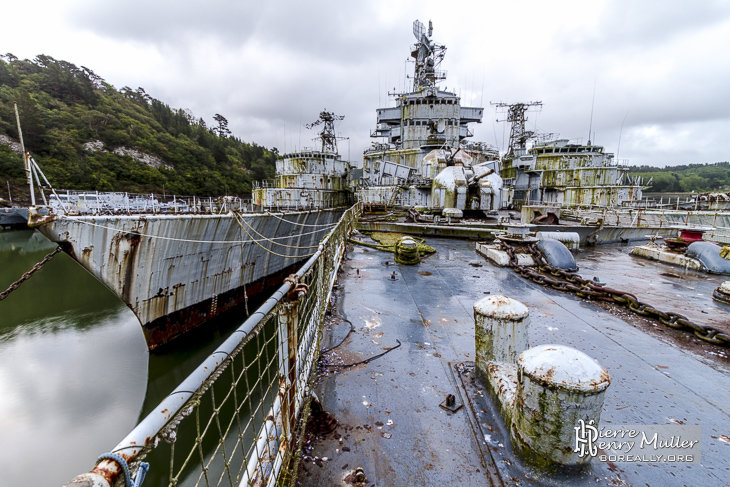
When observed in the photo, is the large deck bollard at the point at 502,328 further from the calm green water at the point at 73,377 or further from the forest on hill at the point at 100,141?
the forest on hill at the point at 100,141

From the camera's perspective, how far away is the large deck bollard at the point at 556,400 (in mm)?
1622

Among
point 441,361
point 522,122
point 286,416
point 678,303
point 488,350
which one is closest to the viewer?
point 286,416

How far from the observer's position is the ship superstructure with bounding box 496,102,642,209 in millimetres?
25583

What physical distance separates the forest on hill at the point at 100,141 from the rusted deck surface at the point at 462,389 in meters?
51.6

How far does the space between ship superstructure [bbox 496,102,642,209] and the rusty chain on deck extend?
19522 mm

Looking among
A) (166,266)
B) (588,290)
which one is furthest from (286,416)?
(166,266)

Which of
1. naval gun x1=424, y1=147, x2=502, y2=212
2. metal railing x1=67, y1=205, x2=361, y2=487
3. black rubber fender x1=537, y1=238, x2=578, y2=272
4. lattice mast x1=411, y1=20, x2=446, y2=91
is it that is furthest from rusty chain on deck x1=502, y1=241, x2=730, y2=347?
lattice mast x1=411, y1=20, x2=446, y2=91

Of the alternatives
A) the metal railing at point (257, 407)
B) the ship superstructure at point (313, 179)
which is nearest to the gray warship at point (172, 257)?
the metal railing at point (257, 407)

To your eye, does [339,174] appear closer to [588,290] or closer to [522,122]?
[522,122]

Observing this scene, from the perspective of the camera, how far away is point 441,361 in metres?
3.04

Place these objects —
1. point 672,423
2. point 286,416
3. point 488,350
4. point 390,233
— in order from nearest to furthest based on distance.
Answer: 1. point 286,416
2. point 672,423
3. point 488,350
4. point 390,233

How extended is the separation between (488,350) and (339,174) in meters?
31.9

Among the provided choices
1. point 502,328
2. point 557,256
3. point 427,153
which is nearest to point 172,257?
point 502,328

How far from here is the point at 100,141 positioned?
5541 cm
